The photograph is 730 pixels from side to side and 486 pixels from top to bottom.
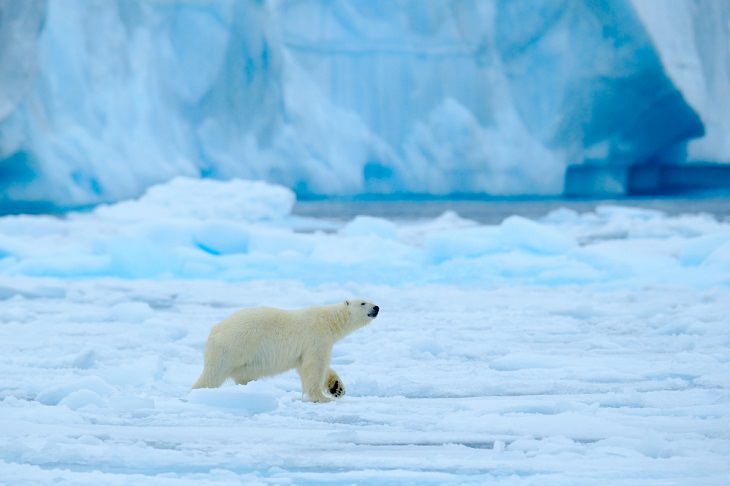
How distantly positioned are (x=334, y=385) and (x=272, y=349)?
0.23m

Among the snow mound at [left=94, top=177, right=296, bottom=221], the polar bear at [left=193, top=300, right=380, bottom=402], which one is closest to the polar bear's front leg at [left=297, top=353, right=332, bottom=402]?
the polar bear at [left=193, top=300, right=380, bottom=402]

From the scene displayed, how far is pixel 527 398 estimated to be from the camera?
3283 mm

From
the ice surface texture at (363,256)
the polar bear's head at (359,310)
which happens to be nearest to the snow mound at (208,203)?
the ice surface texture at (363,256)

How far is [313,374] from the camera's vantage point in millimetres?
3271

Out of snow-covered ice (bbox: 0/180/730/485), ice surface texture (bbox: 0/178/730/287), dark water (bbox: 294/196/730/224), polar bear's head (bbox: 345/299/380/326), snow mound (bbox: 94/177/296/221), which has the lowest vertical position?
dark water (bbox: 294/196/730/224)

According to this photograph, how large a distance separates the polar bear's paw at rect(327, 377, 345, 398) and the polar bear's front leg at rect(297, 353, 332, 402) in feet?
0.11

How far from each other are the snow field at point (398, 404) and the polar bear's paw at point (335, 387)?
Result: 0.05 m

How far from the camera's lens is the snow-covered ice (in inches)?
97.2

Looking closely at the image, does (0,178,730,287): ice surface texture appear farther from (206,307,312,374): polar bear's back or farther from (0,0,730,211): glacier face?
(0,0,730,211): glacier face

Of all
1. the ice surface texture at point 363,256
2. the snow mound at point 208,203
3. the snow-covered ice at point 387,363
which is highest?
the snow-covered ice at point 387,363

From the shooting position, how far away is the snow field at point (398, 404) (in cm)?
242

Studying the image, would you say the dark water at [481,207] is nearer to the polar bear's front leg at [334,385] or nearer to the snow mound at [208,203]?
the snow mound at [208,203]

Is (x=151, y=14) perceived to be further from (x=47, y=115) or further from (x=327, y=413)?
(x=327, y=413)

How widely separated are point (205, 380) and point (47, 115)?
1255cm
